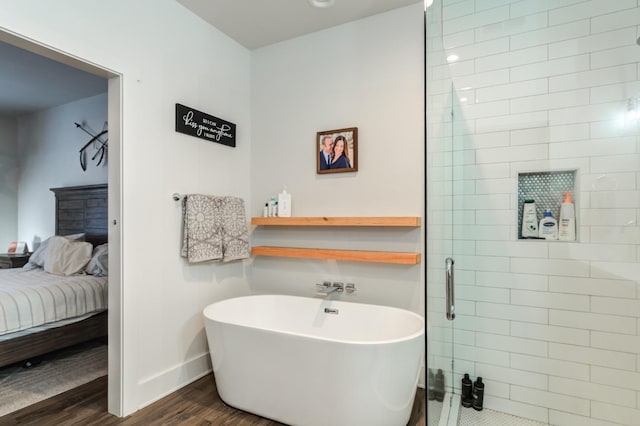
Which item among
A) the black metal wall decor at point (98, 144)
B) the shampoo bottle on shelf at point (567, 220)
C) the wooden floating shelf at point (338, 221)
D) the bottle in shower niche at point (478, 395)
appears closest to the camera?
the shampoo bottle on shelf at point (567, 220)

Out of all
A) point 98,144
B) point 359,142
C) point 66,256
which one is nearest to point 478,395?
point 359,142

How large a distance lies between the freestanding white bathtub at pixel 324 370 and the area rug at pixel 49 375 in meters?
1.18

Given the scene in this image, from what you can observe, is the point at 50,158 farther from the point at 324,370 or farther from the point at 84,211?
the point at 324,370

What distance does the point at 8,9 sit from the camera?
62.6 inches

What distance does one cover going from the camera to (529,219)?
2.04 m

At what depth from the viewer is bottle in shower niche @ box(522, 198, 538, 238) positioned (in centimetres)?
202

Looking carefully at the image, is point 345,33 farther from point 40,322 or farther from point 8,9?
point 40,322

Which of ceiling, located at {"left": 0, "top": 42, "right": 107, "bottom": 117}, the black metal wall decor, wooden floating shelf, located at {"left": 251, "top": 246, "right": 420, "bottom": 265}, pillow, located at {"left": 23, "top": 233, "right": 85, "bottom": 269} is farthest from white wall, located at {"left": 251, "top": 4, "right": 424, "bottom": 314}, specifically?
pillow, located at {"left": 23, "top": 233, "right": 85, "bottom": 269}

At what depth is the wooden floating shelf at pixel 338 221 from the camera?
2.36m

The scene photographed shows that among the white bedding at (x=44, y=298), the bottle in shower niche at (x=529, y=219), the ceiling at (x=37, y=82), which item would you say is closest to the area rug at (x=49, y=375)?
the white bedding at (x=44, y=298)

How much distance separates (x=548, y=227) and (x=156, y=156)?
97.7 inches

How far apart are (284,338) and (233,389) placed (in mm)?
559

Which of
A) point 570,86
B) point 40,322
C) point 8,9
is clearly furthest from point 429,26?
point 40,322

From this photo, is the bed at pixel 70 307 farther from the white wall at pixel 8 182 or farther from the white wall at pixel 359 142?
the white wall at pixel 8 182
